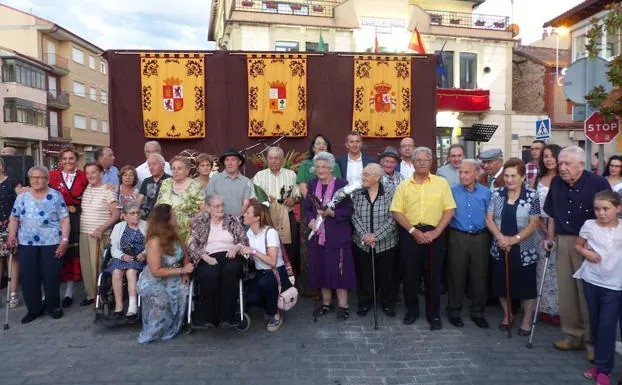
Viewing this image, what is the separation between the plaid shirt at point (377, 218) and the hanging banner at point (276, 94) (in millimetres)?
3907

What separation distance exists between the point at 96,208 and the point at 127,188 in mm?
418

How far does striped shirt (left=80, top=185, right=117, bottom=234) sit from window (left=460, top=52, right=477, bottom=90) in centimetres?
1916

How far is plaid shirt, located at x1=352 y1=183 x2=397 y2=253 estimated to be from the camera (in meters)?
5.00

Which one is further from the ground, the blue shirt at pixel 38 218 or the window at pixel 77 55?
the window at pixel 77 55

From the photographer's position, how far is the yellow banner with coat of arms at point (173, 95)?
27.2 feet

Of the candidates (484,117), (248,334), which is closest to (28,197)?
(248,334)

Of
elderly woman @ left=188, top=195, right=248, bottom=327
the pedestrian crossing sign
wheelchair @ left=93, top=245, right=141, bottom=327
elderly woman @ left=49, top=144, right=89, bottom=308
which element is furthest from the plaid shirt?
the pedestrian crossing sign

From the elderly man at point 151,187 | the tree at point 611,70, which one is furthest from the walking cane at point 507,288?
the elderly man at point 151,187

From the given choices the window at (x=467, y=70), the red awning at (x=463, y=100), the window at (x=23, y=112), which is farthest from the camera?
the window at (x=23, y=112)

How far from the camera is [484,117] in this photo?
835 inches

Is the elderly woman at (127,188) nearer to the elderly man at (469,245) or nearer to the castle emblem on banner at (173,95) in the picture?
the castle emblem on banner at (173,95)

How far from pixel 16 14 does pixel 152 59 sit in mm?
35339

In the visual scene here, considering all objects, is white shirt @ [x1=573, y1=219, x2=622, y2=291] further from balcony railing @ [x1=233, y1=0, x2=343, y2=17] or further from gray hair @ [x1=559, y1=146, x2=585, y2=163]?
balcony railing @ [x1=233, y1=0, x2=343, y2=17]

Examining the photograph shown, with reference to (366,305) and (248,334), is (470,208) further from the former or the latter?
(248,334)
